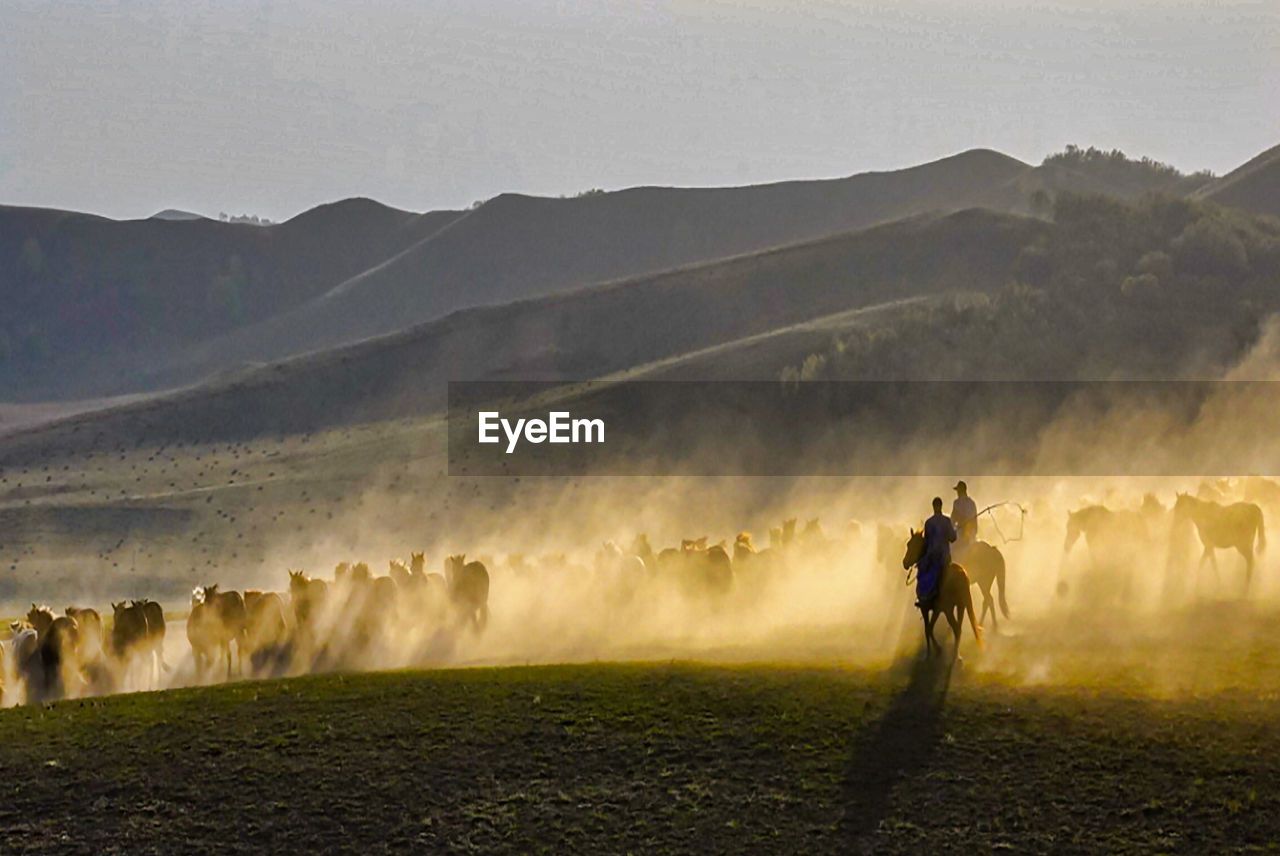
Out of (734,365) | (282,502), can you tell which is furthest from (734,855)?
(734,365)

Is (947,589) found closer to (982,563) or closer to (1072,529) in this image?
(982,563)

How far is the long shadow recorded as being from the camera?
55.5ft

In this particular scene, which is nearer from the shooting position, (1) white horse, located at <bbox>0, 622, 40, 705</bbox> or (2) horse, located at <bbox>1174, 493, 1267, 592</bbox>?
(1) white horse, located at <bbox>0, 622, 40, 705</bbox>

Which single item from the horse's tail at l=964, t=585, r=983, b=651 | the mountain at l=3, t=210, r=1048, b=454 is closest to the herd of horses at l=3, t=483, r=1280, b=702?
the horse's tail at l=964, t=585, r=983, b=651

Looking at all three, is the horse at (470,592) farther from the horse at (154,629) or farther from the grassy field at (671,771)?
the grassy field at (671,771)

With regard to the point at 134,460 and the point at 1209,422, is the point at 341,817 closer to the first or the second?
the point at 1209,422

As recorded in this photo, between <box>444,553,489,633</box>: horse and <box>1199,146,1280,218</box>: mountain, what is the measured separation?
164725 millimetres

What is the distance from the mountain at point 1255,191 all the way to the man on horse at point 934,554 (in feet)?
556

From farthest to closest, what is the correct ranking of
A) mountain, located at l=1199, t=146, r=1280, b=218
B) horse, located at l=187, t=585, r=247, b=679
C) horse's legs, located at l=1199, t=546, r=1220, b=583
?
mountain, located at l=1199, t=146, r=1280, b=218 → horse, located at l=187, t=585, r=247, b=679 → horse's legs, located at l=1199, t=546, r=1220, b=583

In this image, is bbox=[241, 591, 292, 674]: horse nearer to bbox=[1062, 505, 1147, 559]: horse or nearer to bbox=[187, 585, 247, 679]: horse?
bbox=[187, 585, 247, 679]: horse

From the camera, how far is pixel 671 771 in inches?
739

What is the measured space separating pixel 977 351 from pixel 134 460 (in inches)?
2419

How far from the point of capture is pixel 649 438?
305ft

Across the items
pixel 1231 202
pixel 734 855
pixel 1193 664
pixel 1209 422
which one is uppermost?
pixel 1231 202
